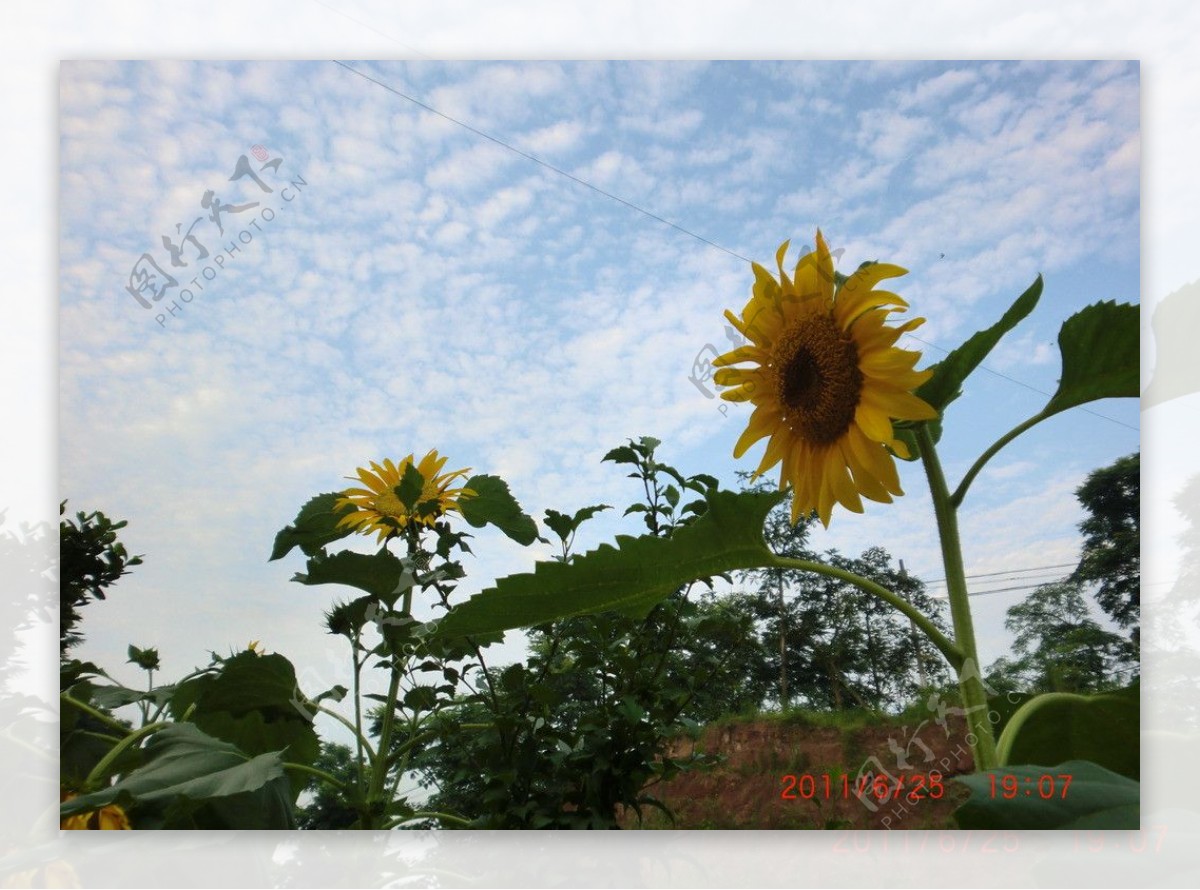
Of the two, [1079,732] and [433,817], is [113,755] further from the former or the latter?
[1079,732]

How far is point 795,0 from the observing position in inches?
55.0

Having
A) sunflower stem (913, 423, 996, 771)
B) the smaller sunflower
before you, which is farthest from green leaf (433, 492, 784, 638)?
the smaller sunflower

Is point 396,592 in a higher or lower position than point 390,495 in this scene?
lower

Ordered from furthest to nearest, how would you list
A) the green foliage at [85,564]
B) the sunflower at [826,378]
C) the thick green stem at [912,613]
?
the green foliage at [85,564] < the sunflower at [826,378] < the thick green stem at [912,613]

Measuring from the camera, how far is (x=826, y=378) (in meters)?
1.02

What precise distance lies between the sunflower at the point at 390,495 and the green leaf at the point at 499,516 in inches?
0.5

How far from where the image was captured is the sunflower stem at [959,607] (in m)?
0.81

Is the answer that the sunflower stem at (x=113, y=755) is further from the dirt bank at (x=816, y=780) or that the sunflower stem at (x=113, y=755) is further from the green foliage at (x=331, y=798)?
the dirt bank at (x=816, y=780)

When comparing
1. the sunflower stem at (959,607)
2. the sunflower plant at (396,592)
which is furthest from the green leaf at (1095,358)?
the sunflower plant at (396,592)

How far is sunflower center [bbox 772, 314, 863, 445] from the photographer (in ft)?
3.31

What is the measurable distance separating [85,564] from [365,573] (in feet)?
1.42

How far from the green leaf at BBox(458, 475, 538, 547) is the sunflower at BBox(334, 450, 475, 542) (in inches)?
0.5

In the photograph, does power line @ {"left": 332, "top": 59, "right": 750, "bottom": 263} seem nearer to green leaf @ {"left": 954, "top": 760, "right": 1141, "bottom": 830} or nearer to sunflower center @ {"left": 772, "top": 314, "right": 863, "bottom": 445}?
sunflower center @ {"left": 772, "top": 314, "right": 863, "bottom": 445}

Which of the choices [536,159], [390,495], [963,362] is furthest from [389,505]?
[963,362]
